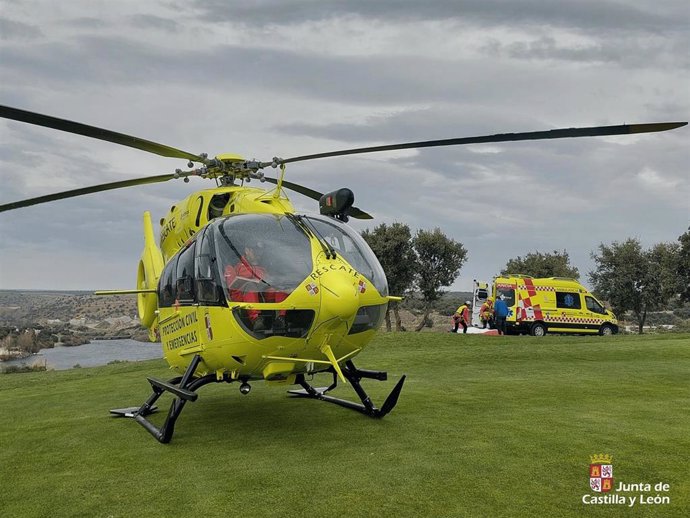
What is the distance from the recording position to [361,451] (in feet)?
23.2

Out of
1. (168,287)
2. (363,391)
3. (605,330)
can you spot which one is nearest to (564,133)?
(363,391)

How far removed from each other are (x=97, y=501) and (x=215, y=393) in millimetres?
6479

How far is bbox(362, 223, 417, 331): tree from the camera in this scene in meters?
39.2

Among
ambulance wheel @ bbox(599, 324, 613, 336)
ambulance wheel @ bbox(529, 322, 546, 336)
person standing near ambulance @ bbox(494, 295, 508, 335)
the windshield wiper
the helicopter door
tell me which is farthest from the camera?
ambulance wheel @ bbox(599, 324, 613, 336)

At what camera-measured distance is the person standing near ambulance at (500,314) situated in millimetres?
27141

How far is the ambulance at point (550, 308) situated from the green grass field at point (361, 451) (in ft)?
47.7

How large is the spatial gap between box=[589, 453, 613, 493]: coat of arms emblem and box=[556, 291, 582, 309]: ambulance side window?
22.9m

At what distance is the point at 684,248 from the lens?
128 ft

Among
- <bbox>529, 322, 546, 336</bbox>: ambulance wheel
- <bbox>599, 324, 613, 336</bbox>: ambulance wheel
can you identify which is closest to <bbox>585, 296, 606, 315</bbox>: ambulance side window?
<bbox>599, 324, 613, 336</bbox>: ambulance wheel

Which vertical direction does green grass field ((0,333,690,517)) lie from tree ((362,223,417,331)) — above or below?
below

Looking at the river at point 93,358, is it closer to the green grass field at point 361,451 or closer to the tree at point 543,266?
the green grass field at point 361,451

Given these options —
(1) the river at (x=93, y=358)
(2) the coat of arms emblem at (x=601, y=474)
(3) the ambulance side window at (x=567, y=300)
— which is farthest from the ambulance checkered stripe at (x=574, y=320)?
(2) the coat of arms emblem at (x=601, y=474)

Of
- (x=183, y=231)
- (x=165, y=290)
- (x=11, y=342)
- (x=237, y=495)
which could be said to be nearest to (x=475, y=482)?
(x=237, y=495)

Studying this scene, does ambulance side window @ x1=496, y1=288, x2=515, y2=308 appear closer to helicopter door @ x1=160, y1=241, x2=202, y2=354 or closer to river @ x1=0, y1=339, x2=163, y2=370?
river @ x1=0, y1=339, x2=163, y2=370
